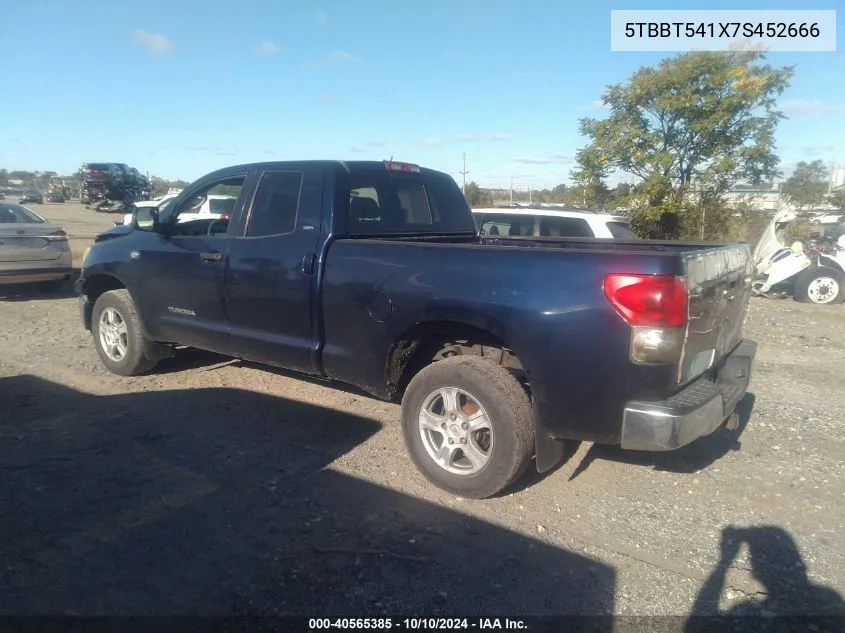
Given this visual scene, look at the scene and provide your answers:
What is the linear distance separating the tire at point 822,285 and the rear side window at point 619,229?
521cm

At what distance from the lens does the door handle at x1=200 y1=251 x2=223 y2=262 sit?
16.0 ft

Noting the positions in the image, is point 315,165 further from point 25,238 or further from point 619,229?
point 25,238

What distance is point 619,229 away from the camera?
8.71m

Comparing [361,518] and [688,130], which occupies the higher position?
[688,130]

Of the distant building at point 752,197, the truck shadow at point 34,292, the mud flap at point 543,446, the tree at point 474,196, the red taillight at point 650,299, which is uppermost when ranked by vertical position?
the tree at point 474,196

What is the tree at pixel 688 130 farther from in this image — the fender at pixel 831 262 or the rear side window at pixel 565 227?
the rear side window at pixel 565 227

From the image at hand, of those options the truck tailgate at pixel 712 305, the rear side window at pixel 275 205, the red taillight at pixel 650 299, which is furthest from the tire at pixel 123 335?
the truck tailgate at pixel 712 305

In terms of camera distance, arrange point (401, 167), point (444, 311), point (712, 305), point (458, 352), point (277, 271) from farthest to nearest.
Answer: point (401, 167) → point (277, 271) → point (458, 352) → point (444, 311) → point (712, 305)

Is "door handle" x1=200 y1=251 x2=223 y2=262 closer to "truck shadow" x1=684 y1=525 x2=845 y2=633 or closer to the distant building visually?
"truck shadow" x1=684 y1=525 x2=845 y2=633

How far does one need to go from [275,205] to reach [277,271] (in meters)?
0.56

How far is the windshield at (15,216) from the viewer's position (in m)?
9.85

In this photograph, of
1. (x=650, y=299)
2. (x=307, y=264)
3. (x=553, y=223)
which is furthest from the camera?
(x=553, y=223)

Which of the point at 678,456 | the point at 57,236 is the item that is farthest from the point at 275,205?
the point at 57,236

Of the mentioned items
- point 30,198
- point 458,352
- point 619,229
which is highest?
point 30,198
